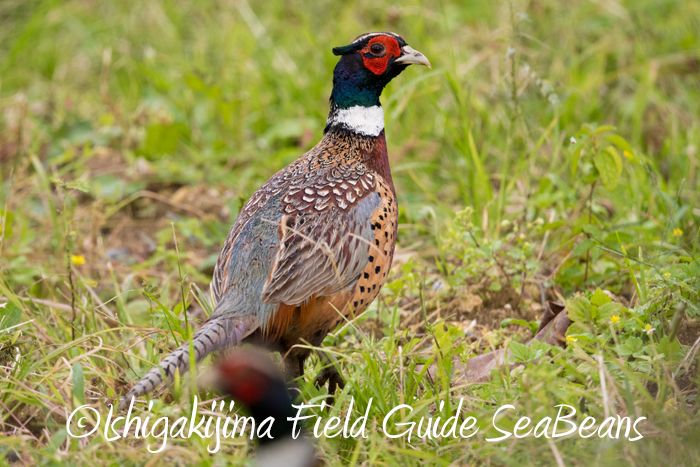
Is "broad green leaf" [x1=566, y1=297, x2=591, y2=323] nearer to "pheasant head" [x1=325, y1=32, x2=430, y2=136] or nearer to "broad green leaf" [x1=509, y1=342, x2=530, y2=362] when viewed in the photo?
"broad green leaf" [x1=509, y1=342, x2=530, y2=362]

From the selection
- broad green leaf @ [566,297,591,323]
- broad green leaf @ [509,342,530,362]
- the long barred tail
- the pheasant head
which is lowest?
broad green leaf @ [509,342,530,362]

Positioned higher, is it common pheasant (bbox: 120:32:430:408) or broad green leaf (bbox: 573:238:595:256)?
common pheasant (bbox: 120:32:430:408)

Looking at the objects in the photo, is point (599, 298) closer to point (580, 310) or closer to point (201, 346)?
point (580, 310)

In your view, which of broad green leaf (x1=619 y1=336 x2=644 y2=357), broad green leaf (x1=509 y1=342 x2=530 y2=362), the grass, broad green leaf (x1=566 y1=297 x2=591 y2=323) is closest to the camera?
the grass

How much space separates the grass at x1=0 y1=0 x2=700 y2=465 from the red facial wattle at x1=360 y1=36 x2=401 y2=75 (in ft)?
2.78

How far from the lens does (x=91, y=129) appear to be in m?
6.02

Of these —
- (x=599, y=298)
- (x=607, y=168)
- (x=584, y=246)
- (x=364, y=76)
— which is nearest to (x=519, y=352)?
(x=599, y=298)

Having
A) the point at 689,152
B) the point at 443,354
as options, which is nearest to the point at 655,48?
the point at 689,152

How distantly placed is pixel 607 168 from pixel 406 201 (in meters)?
1.60

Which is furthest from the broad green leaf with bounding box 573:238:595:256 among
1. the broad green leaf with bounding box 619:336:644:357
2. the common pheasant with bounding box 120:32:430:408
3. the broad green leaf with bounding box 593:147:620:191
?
the common pheasant with bounding box 120:32:430:408

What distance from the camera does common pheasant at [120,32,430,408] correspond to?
115 inches

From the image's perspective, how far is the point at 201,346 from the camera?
8.64 feet

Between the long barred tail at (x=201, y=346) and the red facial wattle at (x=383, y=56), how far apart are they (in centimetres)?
147

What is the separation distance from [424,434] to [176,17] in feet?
20.4
